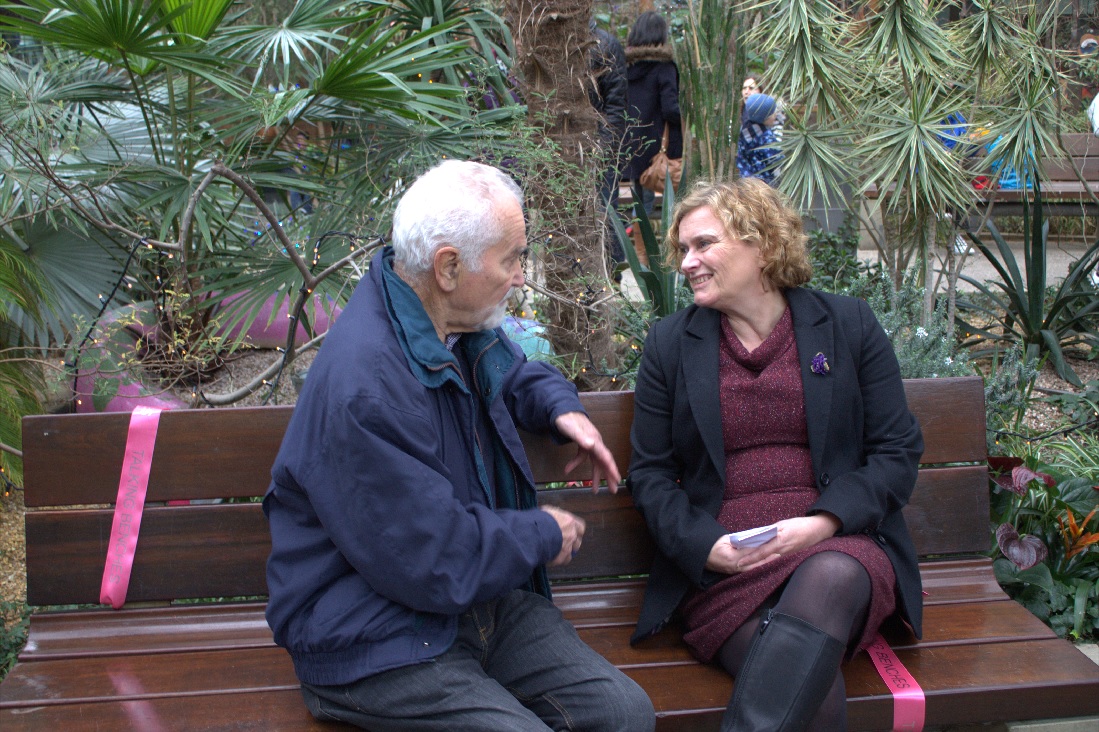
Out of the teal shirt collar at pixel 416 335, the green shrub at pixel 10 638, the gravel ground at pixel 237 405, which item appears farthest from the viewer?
the gravel ground at pixel 237 405

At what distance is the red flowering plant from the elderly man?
60.9 inches

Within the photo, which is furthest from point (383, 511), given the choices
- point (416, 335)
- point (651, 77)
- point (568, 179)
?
point (651, 77)

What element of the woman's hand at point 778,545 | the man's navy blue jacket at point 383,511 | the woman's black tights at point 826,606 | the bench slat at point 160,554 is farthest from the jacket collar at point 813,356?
the bench slat at point 160,554

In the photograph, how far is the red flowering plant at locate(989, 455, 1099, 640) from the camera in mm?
3018

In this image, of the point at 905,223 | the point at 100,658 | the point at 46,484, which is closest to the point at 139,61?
A: the point at 46,484

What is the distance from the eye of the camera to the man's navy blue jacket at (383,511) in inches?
74.6

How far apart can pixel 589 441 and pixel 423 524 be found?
592 millimetres

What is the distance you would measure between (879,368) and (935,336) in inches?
49.8

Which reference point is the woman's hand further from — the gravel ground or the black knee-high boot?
the gravel ground

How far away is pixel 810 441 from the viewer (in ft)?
8.22

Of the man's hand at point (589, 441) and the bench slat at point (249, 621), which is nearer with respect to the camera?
the man's hand at point (589, 441)

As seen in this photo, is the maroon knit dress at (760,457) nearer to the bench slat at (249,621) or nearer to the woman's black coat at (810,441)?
the woman's black coat at (810,441)

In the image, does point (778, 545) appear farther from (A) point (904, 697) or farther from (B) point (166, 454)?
(B) point (166, 454)

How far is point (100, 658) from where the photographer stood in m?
2.44
